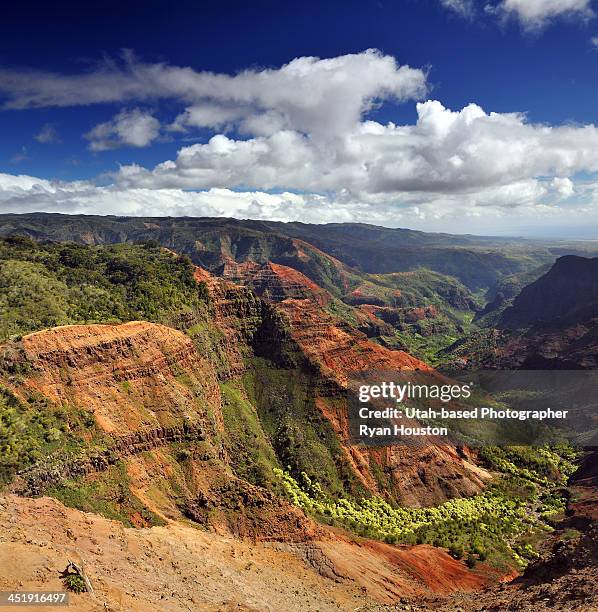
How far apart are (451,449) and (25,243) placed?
94.2 meters

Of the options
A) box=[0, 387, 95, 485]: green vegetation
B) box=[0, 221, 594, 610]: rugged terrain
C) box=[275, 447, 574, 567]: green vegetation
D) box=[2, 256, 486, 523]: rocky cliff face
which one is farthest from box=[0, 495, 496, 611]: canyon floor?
box=[2, 256, 486, 523]: rocky cliff face

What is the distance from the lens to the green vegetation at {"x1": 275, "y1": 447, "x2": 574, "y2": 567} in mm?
63938

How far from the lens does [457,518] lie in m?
72.4

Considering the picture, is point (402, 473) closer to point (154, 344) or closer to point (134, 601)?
point (154, 344)

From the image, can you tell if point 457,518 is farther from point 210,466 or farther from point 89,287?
point 89,287

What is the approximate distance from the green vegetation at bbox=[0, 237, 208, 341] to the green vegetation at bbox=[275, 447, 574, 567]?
3492 centimetres

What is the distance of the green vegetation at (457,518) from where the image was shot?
210 feet

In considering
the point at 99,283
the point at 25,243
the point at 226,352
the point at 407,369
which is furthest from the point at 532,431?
the point at 25,243

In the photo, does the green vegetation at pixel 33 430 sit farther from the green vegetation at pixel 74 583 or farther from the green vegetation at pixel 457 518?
the green vegetation at pixel 457 518

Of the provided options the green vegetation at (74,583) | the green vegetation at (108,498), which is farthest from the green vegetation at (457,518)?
the green vegetation at (74,583)

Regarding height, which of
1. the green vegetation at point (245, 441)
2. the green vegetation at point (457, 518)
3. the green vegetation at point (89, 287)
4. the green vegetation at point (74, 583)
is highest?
the green vegetation at point (89, 287)

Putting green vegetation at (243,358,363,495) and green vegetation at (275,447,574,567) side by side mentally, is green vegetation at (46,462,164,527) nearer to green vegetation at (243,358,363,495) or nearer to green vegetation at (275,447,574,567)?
green vegetation at (275,447,574,567)

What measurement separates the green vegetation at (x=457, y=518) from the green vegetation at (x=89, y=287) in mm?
34921

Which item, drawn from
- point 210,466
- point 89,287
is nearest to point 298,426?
point 210,466
